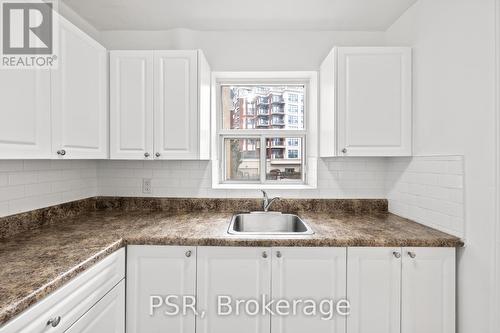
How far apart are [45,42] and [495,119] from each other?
7.45 ft

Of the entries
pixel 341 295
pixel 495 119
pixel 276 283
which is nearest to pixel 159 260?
pixel 276 283

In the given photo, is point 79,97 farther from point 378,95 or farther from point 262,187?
point 378,95

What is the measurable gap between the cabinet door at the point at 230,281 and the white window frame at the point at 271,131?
0.82m

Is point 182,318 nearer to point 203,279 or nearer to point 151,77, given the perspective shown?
point 203,279

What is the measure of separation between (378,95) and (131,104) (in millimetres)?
1790

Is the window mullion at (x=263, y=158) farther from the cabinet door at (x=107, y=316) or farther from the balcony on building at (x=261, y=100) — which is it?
the cabinet door at (x=107, y=316)

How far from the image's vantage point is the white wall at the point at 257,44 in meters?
2.20

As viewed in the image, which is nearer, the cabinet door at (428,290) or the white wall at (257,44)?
the cabinet door at (428,290)

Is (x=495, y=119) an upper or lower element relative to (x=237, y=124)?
lower

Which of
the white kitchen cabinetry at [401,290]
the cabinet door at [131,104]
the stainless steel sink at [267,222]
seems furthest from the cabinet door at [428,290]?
the cabinet door at [131,104]

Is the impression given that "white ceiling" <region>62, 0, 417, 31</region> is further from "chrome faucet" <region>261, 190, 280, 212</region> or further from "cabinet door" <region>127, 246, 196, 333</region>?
"cabinet door" <region>127, 246, 196, 333</region>

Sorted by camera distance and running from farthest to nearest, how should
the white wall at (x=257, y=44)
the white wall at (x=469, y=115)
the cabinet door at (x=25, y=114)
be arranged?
the white wall at (x=257, y=44) < the white wall at (x=469, y=115) < the cabinet door at (x=25, y=114)

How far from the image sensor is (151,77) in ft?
6.16

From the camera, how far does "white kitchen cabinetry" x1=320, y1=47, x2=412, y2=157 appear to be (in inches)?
71.2
